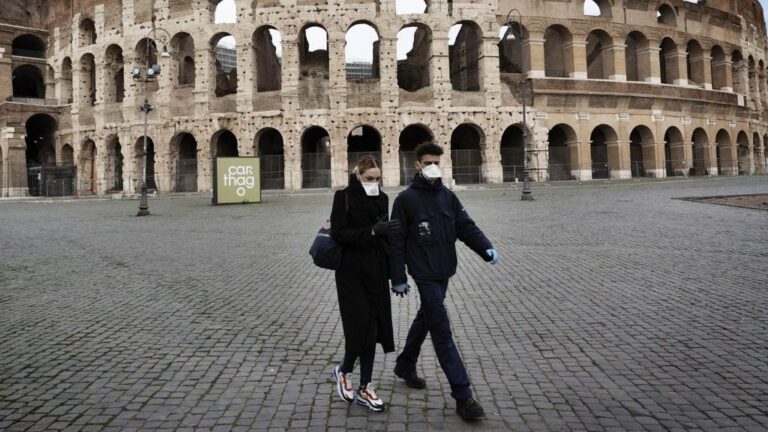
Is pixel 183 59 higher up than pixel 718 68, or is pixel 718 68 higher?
pixel 183 59

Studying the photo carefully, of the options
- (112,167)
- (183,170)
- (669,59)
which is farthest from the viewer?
(669,59)

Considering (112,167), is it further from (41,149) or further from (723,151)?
(723,151)

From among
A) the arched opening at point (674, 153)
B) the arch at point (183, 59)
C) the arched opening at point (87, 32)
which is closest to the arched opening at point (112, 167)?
the arch at point (183, 59)

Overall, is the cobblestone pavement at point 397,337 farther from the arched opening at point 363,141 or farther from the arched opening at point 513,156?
the arched opening at point 363,141

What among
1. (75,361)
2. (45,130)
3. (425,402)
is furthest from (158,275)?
(45,130)

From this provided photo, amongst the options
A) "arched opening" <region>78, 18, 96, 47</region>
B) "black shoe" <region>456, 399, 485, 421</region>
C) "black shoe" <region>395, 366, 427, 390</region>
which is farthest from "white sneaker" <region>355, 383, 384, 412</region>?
"arched opening" <region>78, 18, 96, 47</region>

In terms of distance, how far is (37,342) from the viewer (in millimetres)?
4562

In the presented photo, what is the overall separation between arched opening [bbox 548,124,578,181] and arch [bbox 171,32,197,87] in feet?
78.4

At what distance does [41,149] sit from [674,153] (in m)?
49.4

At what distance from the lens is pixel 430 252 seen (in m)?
3.35

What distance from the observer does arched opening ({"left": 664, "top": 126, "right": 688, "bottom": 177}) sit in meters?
35.8

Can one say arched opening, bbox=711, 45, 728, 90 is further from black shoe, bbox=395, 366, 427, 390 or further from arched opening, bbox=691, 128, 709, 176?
black shoe, bbox=395, 366, 427, 390

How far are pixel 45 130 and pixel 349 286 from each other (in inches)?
1778

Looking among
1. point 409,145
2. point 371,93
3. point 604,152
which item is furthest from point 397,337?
point 604,152
